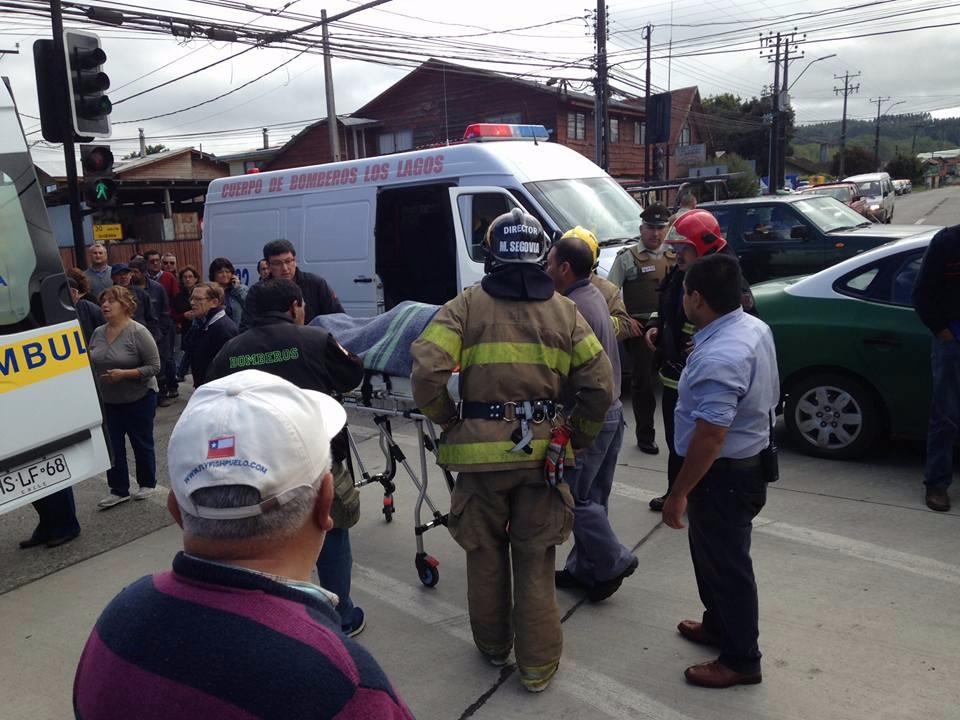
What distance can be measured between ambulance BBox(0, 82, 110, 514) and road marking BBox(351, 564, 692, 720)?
68.8 inches

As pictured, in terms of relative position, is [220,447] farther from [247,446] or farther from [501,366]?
[501,366]

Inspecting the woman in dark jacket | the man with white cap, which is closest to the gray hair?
the man with white cap

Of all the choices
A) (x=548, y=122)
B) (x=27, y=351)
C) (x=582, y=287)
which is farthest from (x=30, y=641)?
(x=548, y=122)

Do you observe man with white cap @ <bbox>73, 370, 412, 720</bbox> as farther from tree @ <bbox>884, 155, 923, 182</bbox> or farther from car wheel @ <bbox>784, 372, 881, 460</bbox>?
tree @ <bbox>884, 155, 923, 182</bbox>

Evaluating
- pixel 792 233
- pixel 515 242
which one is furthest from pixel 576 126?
pixel 515 242

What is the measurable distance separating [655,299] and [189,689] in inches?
239

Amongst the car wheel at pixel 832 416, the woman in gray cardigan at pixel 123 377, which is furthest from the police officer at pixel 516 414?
the car wheel at pixel 832 416

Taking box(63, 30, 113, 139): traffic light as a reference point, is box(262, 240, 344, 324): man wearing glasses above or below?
below

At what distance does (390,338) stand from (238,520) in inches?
115

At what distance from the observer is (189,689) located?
3.67ft

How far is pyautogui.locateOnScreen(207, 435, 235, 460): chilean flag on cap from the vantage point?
1256mm

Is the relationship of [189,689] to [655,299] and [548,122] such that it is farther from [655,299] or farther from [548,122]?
[548,122]

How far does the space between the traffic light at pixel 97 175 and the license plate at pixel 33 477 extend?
5.04 metres

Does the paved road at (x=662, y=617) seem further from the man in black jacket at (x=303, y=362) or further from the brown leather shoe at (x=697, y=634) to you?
the man in black jacket at (x=303, y=362)
